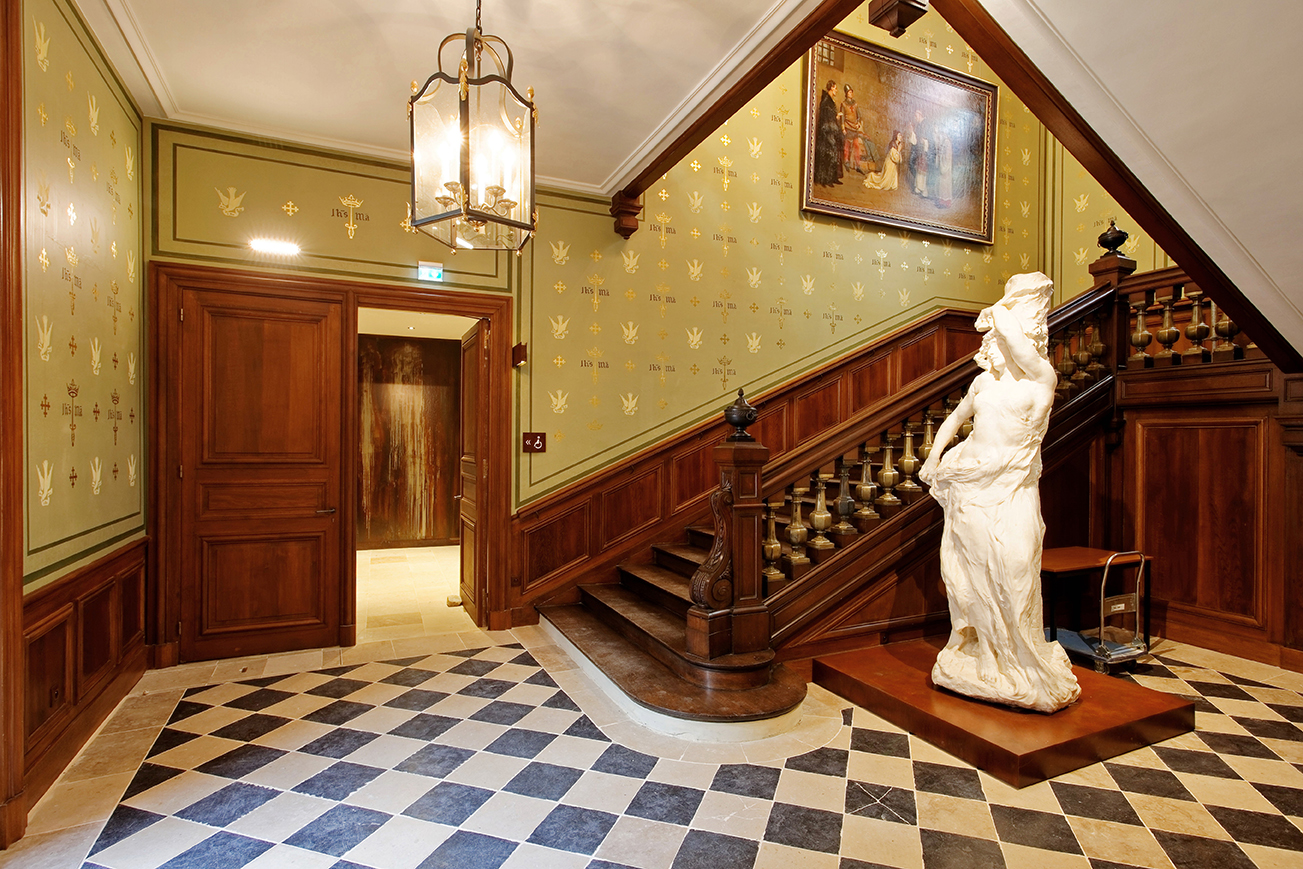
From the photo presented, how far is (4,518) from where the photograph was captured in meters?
2.18

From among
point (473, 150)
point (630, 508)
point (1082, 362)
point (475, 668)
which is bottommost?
point (475, 668)

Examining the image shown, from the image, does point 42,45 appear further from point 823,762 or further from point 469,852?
point 823,762

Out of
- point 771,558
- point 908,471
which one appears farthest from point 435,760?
point 908,471

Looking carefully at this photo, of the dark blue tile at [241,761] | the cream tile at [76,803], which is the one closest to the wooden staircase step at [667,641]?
the dark blue tile at [241,761]

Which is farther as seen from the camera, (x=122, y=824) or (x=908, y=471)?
(x=908, y=471)

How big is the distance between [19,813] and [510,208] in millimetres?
2613

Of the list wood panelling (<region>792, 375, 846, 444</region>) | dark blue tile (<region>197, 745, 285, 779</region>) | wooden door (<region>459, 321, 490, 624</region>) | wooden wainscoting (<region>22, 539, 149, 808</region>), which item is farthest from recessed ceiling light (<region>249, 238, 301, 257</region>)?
wood panelling (<region>792, 375, 846, 444</region>)

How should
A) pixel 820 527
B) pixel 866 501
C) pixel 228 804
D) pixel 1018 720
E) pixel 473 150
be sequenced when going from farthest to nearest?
1. pixel 866 501
2. pixel 820 527
3. pixel 1018 720
4. pixel 228 804
5. pixel 473 150

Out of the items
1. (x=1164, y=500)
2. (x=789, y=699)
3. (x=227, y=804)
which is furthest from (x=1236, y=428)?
(x=227, y=804)

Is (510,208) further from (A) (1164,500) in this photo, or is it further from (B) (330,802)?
(A) (1164,500)

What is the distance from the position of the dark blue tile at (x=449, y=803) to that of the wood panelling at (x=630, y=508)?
2.46m

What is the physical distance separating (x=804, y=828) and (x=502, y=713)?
62.0 inches

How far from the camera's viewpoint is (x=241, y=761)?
2.71 m

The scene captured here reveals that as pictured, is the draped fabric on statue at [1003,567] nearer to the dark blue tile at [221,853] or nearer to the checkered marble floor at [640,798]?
the checkered marble floor at [640,798]
